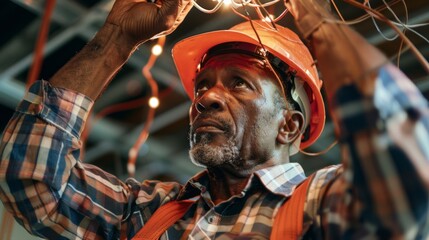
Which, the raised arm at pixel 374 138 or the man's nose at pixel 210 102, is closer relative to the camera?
the raised arm at pixel 374 138

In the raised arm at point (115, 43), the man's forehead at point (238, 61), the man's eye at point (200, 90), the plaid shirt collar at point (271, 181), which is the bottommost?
the plaid shirt collar at point (271, 181)

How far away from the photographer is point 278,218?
1840 millimetres

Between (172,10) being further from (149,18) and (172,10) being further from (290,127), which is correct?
(290,127)

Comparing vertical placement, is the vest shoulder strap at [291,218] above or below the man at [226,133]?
below

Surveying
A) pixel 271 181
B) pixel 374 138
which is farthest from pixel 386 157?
pixel 271 181

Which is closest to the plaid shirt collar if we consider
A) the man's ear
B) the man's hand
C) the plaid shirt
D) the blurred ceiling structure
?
the plaid shirt

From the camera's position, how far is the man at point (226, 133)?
1.45m

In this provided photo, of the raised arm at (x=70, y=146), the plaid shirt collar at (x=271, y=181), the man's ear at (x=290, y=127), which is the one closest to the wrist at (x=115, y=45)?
the raised arm at (x=70, y=146)

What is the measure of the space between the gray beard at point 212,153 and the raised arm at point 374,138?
0.67 meters

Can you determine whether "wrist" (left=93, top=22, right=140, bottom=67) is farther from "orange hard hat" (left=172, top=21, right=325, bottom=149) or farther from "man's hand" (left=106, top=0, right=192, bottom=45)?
"orange hard hat" (left=172, top=21, right=325, bottom=149)

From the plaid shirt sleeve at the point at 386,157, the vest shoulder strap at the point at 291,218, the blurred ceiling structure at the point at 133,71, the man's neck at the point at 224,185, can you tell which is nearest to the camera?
Answer: the plaid shirt sleeve at the point at 386,157

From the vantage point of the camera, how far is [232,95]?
2311mm

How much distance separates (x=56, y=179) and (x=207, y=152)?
43cm

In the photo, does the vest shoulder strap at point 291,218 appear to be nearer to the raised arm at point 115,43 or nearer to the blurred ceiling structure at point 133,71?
the raised arm at point 115,43
